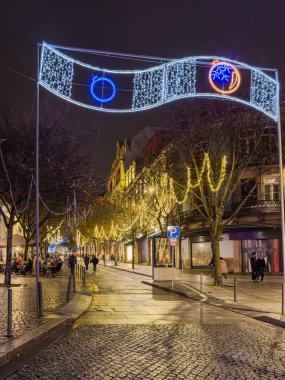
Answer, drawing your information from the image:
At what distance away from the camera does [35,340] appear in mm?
9961

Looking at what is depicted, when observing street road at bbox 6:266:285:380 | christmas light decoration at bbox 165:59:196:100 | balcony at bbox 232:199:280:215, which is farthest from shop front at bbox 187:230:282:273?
christmas light decoration at bbox 165:59:196:100

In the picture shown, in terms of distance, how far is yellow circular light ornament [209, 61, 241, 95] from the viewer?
13.1 meters

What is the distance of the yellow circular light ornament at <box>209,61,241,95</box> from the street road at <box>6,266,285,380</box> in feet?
20.0

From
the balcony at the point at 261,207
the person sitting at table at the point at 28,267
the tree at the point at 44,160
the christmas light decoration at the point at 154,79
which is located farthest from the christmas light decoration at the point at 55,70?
the balcony at the point at 261,207

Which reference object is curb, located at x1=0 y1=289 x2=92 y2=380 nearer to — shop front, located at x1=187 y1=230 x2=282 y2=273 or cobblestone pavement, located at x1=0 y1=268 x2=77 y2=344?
cobblestone pavement, located at x1=0 y1=268 x2=77 y2=344

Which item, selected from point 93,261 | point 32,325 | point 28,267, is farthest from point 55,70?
point 93,261

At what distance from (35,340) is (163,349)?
2531 millimetres

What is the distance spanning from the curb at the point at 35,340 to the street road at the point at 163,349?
0.71ft

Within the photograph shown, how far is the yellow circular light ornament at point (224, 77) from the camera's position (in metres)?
13.1

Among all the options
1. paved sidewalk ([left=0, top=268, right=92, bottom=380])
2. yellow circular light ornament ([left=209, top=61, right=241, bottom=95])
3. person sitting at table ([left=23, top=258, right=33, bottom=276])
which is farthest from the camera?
person sitting at table ([left=23, top=258, right=33, bottom=276])

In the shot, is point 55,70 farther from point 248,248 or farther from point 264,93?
point 248,248

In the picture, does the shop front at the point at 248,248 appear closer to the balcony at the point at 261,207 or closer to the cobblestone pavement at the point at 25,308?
the balcony at the point at 261,207

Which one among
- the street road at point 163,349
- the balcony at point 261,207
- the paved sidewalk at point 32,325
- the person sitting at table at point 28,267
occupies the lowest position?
the street road at point 163,349

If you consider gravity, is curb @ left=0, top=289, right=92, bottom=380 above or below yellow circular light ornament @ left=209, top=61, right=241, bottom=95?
below
